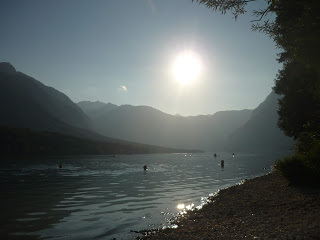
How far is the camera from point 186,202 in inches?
998

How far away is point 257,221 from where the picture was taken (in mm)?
13930

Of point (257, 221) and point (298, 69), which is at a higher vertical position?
point (298, 69)

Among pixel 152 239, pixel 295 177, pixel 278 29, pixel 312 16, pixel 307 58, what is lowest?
pixel 152 239

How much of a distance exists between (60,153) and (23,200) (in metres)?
181

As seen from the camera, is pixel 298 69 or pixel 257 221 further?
pixel 298 69

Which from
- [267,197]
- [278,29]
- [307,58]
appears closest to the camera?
[307,58]

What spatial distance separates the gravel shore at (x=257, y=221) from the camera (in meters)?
11.1

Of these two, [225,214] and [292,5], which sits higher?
[292,5]

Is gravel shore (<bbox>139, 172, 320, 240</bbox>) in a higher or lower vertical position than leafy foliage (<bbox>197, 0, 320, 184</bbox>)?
lower

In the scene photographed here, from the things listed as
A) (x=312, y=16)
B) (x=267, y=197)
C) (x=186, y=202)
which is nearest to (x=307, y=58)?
(x=312, y=16)

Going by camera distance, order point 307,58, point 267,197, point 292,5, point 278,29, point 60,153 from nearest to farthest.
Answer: point 307,58, point 292,5, point 278,29, point 267,197, point 60,153

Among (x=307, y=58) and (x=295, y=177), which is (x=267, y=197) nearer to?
(x=295, y=177)

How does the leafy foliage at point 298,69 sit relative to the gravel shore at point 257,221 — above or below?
above

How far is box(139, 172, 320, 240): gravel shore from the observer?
1111 centimetres
